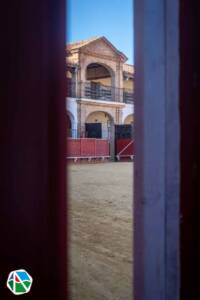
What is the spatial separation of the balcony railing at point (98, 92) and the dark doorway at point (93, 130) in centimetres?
222

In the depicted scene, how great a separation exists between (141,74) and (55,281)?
2.03 feet

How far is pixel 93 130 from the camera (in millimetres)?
24156

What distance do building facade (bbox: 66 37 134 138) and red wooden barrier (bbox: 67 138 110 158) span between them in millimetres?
1388

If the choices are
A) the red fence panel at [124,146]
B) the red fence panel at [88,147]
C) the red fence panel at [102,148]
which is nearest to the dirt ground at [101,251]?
the red fence panel at [88,147]

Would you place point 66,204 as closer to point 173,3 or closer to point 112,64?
point 173,3

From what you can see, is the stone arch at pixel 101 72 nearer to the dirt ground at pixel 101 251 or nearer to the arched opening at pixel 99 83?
the arched opening at pixel 99 83

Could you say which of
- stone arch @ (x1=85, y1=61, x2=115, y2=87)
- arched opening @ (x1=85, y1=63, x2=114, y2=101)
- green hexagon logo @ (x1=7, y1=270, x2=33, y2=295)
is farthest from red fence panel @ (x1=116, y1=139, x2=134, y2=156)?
green hexagon logo @ (x1=7, y1=270, x2=33, y2=295)

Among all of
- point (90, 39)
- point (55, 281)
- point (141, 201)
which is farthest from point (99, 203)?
point (90, 39)

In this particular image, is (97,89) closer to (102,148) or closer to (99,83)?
(99,83)

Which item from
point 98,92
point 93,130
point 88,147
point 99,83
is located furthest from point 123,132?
point 99,83

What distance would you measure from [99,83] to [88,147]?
309 inches

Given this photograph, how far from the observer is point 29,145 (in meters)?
0.63

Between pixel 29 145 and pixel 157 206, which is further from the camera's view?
pixel 157 206

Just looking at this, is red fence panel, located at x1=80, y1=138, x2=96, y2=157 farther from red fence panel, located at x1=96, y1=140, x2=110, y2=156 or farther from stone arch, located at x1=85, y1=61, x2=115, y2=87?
stone arch, located at x1=85, y1=61, x2=115, y2=87
